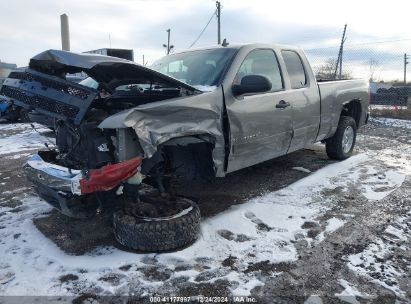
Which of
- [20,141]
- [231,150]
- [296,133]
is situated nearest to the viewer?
[231,150]

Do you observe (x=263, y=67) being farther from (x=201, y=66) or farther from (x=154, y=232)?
(x=154, y=232)

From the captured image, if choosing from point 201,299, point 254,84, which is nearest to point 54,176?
point 201,299

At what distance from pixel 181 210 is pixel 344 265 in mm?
1505

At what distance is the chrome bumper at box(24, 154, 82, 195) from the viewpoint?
3150 millimetres

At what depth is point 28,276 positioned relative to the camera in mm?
3041

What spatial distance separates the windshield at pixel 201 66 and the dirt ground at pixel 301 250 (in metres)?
1.47

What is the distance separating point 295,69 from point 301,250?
2.89 meters

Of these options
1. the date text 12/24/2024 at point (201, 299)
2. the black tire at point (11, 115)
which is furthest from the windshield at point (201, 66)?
the black tire at point (11, 115)

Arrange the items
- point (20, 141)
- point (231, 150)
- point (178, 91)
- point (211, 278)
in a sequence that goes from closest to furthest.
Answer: point (211, 278)
point (178, 91)
point (231, 150)
point (20, 141)

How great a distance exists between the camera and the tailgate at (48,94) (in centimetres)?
324

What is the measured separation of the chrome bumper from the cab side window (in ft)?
7.09

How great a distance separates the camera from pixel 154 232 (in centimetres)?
335

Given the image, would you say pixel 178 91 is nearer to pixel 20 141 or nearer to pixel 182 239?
pixel 182 239

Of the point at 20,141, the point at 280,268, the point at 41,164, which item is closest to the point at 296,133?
the point at 280,268
